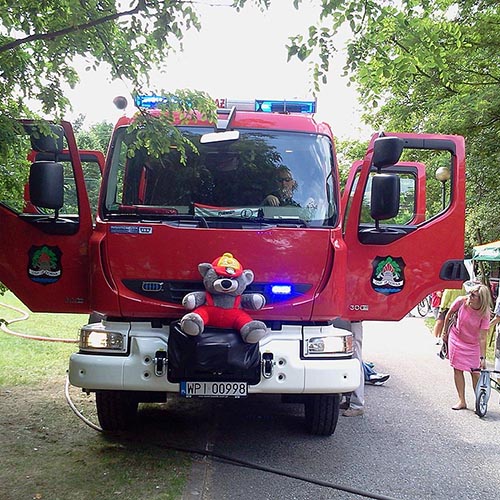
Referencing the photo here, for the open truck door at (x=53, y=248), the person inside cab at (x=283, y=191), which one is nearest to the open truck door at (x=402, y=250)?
the person inside cab at (x=283, y=191)

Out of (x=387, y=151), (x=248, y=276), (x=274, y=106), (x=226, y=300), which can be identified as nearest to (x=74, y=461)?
(x=226, y=300)

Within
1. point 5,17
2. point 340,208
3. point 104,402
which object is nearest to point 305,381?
point 340,208

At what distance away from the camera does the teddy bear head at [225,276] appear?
15.5 ft

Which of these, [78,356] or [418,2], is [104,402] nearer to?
[78,356]

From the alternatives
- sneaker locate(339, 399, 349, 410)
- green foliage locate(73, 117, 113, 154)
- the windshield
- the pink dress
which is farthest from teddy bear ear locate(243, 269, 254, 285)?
the pink dress

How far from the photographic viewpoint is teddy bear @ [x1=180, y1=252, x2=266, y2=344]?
4.68 m

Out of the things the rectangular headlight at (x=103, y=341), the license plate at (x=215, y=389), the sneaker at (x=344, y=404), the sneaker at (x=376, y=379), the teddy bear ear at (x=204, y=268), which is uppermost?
the teddy bear ear at (x=204, y=268)

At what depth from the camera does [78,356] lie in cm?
494

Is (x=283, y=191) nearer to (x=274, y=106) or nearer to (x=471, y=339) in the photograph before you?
(x=274, y=106)

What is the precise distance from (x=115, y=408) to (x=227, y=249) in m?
1.86

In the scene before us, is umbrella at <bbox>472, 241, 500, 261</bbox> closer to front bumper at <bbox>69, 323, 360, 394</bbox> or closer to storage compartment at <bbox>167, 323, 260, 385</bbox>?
front bumper at <bbox>69, 323, 360, 394</bbox>

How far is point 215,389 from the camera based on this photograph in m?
4.85

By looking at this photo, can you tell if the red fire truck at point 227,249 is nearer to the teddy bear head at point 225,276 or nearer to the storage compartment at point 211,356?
the storage compartment at point 211,356

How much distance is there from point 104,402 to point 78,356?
828mm
